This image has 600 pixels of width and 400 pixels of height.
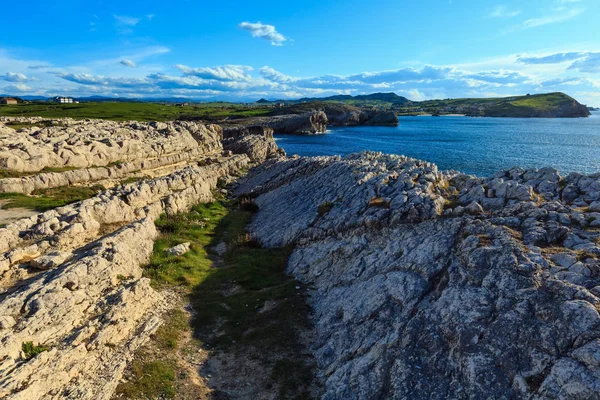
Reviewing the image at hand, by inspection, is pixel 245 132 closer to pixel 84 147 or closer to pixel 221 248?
pixel 84 147

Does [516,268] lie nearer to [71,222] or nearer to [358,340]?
[358,340]

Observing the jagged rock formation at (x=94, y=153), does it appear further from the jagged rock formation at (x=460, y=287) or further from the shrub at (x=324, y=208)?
the jagged rock formation at (x=460, y=287)

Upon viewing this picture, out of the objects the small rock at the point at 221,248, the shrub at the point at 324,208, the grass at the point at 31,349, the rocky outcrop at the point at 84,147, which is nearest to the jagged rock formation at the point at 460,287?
the shrub at the point at 324,208

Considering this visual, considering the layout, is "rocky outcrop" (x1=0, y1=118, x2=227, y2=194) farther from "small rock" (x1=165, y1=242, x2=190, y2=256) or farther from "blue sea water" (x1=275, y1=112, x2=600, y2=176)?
"blue sea water" (x1=275, y1=112, x2=600, y2=176)

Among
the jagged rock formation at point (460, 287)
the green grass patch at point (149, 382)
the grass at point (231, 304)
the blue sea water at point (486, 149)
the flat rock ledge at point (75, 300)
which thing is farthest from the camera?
the blue sea water at point (486, 149)

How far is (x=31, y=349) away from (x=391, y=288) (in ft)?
62.9

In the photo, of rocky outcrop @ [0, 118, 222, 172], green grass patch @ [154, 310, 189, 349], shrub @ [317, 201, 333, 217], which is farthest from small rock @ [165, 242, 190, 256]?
rocky outcrop @ [0, 118, 222, 172]

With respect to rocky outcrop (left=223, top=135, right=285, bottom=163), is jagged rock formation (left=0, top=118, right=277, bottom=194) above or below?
above

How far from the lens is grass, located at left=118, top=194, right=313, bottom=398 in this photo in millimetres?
19875

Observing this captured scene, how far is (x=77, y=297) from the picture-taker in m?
21.5

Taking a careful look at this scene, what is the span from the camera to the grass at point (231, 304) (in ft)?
65.2

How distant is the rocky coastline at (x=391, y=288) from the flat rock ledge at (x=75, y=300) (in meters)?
0.09

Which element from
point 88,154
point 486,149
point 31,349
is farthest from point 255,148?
point 31,349

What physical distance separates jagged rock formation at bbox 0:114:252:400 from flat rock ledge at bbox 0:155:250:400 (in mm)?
45
